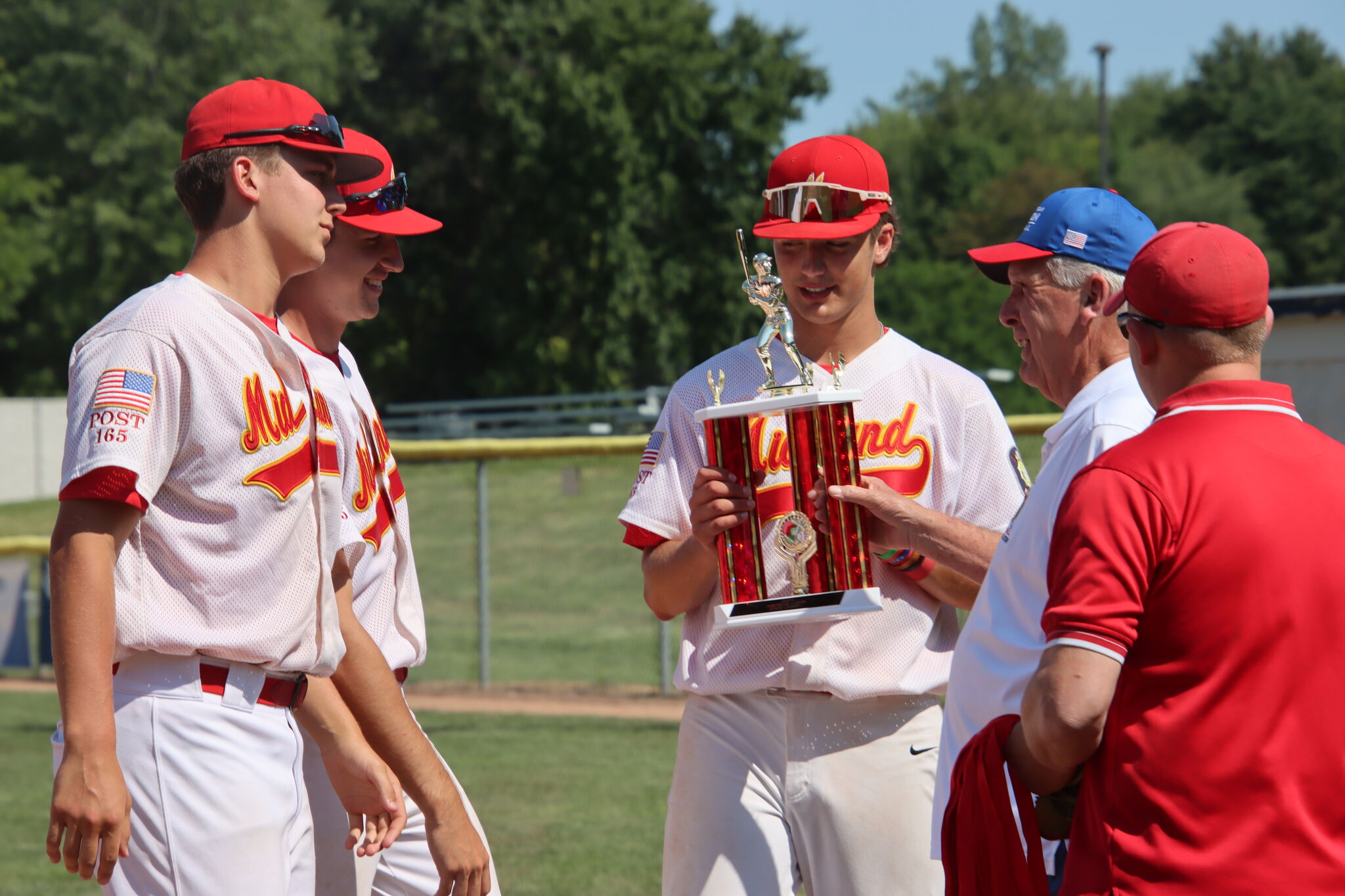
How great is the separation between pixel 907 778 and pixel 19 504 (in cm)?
3382

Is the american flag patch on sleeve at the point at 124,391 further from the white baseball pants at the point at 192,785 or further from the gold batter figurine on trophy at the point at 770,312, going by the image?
the gold batter figurine on trophy at the point at 770,312

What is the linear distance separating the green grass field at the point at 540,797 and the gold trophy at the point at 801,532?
11.3 feet

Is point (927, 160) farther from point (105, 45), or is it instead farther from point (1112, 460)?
point (1112, 460)

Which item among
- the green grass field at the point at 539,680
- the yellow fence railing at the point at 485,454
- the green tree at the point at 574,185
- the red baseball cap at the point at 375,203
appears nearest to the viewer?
the red baseball cap at the point at 375,203

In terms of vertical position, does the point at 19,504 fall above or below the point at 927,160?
below

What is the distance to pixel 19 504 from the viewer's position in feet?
109

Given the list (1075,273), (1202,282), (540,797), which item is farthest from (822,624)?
(540,797)

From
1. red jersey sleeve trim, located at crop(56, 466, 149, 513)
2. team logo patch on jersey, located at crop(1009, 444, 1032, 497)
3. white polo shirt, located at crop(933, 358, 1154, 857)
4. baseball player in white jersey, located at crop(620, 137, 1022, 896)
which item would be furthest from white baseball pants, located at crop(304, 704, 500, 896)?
team logo patch on jersey, located at crop(1009, 444, 1032, 497)

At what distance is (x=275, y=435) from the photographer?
2971 mm

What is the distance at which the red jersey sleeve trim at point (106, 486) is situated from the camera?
2674 millimetres

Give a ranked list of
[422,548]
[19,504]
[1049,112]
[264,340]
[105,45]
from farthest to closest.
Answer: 1. [1049,112]
2. [105,45]
3. [19,504]
4. [422,548]
5. [264,340]

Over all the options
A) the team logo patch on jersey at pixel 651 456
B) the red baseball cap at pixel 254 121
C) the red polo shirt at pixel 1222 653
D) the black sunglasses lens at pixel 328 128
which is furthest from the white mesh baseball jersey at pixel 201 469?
the red polo shirt at pixel 1222 653

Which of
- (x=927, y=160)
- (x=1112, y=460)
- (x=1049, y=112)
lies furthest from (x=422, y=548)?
(x=1049, y=112)

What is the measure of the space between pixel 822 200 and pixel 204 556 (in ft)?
5.79
